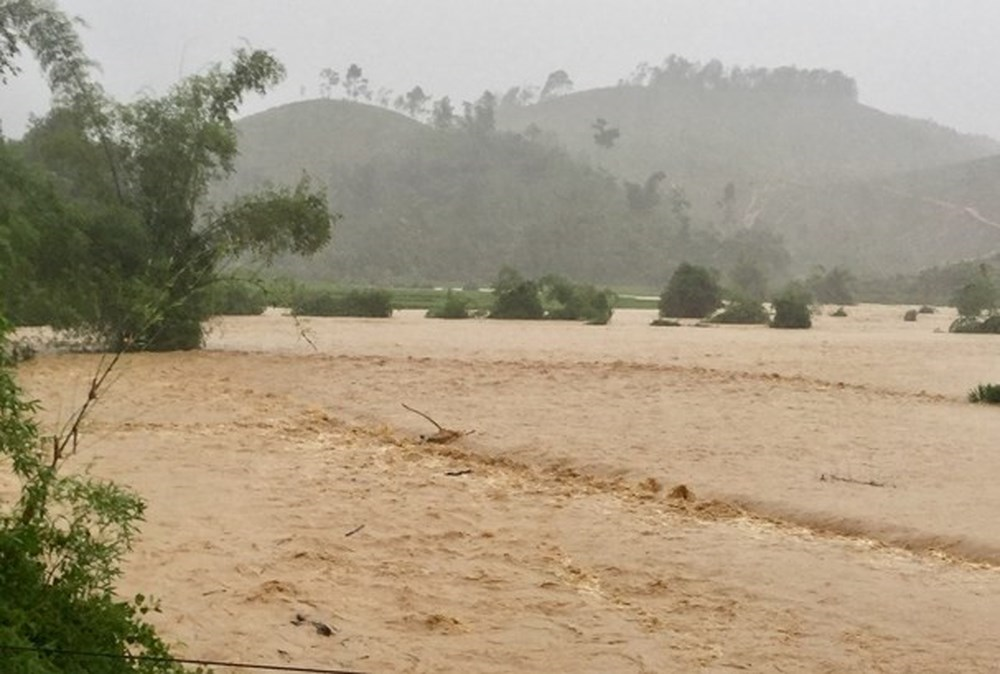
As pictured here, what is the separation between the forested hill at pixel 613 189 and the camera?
3221 inches

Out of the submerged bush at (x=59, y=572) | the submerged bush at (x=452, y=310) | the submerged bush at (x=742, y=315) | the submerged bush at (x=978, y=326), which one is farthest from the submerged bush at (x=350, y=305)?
the submerged bush at (x=59, y=572)

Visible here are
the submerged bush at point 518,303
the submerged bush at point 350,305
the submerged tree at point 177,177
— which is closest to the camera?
the submerged tree at point 177,177

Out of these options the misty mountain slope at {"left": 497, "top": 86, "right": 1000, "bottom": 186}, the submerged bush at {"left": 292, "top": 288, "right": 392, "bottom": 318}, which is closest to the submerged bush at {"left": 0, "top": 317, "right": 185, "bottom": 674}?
the submerged bush at {"left": 292, "top": 288, "right": 392, "bottom": 318}

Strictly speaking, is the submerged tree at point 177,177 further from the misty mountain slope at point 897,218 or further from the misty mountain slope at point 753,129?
the misty mountain slope at point 753,129

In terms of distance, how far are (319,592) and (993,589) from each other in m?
4.31

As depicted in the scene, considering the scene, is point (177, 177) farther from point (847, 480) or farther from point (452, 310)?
point (452, 310)

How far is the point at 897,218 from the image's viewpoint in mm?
114000

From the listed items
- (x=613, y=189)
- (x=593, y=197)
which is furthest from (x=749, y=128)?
(x=593, y=197)

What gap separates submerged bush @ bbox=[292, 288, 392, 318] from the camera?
39531 mm

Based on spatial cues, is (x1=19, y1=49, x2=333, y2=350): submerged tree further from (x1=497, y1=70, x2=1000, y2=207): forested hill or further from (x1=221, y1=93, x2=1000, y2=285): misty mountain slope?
(x1=497, y1=70, x2=1000, y2=207): forested hill

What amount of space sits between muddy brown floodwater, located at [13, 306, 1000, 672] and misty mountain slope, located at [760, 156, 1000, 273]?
8939 cm

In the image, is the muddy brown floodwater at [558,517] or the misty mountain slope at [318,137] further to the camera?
the misty mountain slope at [318,137]

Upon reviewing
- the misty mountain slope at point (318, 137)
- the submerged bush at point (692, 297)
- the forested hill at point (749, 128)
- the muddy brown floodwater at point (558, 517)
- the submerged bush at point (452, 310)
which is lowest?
the muddy brown floodwater at point (558, 517)

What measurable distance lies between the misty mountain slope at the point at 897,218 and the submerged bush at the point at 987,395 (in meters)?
86.2
